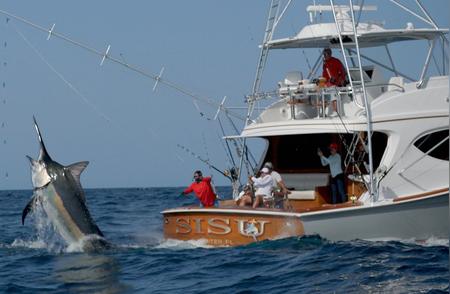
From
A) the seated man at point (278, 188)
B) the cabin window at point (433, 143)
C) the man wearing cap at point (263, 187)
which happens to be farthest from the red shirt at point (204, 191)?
the cabin window at point (433, 143)

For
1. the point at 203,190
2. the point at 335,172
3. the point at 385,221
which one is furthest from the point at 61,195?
the point at 385,221

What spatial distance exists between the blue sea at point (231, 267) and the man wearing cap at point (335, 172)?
1.55 meters

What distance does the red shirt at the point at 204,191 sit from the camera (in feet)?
59.2

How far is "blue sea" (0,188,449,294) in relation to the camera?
12.3 m

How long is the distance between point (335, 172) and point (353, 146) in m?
0.53

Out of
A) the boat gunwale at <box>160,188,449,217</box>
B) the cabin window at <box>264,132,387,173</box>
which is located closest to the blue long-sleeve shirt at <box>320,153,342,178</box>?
the cabin window at <box>264,132,387,173</box>

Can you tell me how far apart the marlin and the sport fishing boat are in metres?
2.39

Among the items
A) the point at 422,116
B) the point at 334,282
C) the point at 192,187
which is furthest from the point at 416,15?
the point at 334,282

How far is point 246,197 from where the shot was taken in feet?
57.5

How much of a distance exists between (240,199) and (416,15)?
4.36 metres

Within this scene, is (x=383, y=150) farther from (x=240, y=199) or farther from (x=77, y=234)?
(x=77, y=234)

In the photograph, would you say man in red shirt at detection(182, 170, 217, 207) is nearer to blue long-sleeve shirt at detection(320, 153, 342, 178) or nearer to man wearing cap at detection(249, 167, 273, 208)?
man wearing cap at detection(249, 167, 273, 208)

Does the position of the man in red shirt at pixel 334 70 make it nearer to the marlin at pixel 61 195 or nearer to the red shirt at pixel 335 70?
the red shirt at pixel 335 70

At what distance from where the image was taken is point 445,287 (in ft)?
37.8
